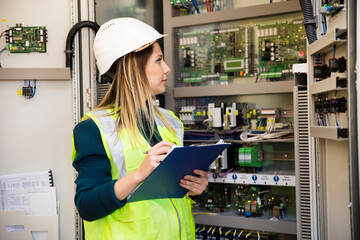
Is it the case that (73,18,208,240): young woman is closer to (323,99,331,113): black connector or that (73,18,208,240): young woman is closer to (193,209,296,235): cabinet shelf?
(323,99,331,113): black connector

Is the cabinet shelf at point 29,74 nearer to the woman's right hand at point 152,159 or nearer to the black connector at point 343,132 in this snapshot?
the woman's right hand at point 152,159

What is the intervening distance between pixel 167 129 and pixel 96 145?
339 millimetres

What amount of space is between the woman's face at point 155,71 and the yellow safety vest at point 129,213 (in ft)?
0.73

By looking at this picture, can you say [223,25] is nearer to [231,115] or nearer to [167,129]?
[231,115]

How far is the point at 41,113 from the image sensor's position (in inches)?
116

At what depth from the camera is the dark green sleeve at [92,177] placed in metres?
1.28

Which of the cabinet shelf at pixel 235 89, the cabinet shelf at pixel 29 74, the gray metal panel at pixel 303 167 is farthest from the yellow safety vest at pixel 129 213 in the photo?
the cabinet shelf at pixel 235 89

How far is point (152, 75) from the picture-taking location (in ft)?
5.03

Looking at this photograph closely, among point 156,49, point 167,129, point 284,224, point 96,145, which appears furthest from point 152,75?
point 284,224

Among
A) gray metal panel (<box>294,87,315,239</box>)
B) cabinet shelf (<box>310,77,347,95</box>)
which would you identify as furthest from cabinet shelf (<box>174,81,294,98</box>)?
cabinet shelf (<box>310,77,347,95</box>)

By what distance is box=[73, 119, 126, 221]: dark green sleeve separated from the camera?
1280mm

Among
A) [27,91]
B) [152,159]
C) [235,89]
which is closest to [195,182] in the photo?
[152,159]

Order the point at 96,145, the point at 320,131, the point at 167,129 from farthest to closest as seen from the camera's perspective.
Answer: the point at 320,131, the point at 167,129, the point at 96,145

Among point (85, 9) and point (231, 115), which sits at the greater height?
point (85, 9)
